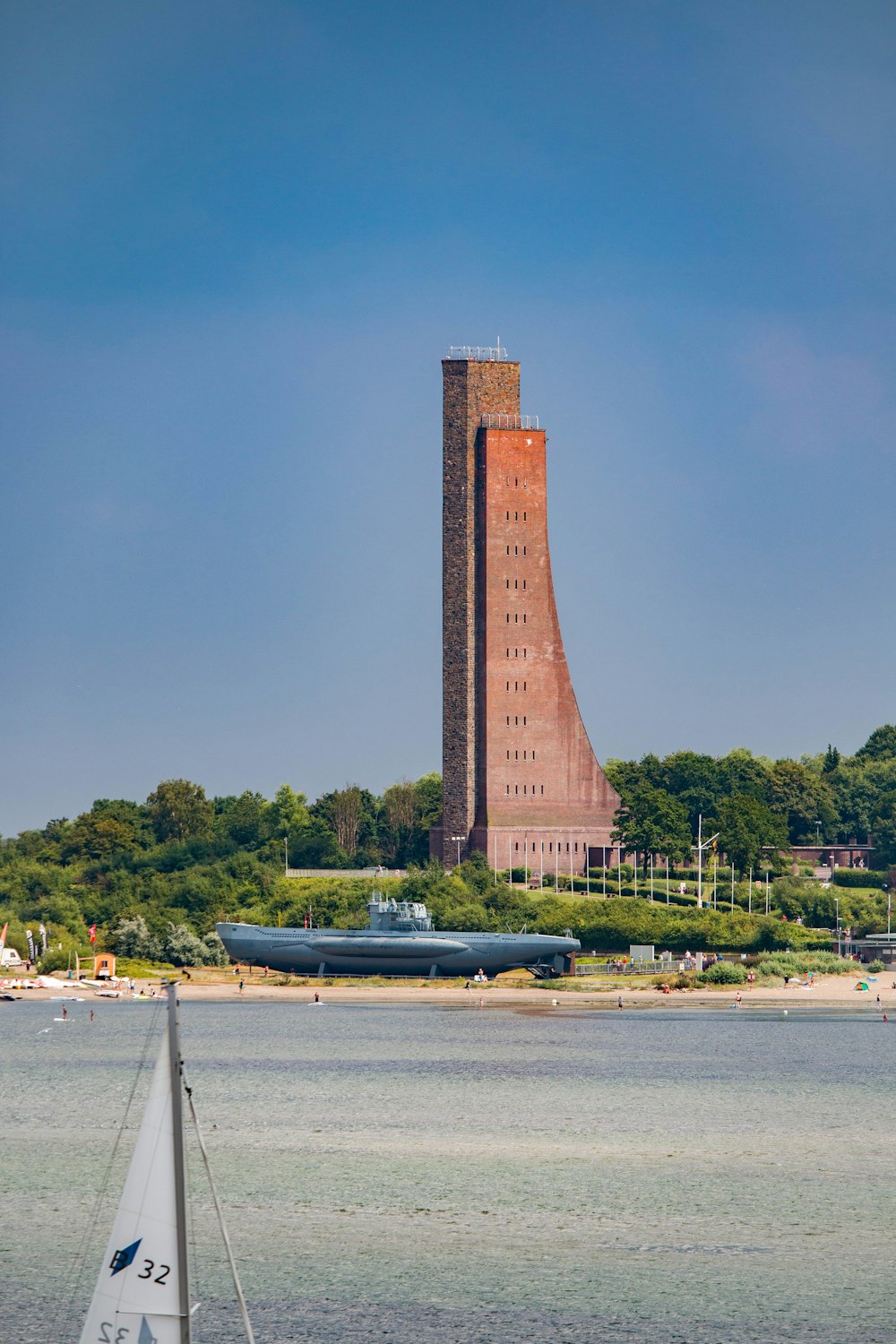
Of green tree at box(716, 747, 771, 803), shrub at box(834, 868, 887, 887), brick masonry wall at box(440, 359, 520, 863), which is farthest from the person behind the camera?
green tree at box(716, 747, 771, 803)

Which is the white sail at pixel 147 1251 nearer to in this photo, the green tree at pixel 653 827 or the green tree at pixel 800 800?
the green tree at pixel 653 827

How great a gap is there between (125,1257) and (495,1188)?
22574mm

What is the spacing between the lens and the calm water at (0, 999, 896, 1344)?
3128cm

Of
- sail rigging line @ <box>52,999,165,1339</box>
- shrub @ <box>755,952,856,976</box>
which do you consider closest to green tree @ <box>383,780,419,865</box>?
shrub @ <box>755,952,856,976</box>

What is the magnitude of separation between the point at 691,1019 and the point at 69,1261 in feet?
189

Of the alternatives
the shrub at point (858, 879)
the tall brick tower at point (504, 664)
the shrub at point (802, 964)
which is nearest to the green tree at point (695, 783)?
the shrub at point (858, 879)

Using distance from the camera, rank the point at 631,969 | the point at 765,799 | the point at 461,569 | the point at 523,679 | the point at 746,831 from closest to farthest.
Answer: the point at 631,969 → the point at 746,831 → the point at 461,569 → the point at 523,679 → the point at 765,799

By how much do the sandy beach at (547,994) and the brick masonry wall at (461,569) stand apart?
41.7 metres

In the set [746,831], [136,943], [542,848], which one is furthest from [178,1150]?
[542,848]

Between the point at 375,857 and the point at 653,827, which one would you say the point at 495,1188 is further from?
the point at 375,857

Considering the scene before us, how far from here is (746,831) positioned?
14475 cm

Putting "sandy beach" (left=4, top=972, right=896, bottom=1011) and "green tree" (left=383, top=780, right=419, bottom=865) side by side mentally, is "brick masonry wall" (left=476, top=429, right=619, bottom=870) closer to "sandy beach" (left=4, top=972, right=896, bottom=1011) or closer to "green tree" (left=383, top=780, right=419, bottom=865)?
"green tree" (left=383, top=780, right=419, bottom=865)

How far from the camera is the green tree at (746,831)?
144 m

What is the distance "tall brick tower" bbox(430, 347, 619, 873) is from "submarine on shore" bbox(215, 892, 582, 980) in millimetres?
34534
